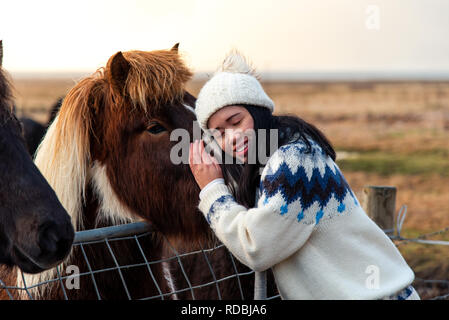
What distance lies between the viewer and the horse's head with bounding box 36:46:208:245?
2750mm

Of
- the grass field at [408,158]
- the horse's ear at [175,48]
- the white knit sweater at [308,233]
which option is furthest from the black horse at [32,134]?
the white knit sweater at [308,233]

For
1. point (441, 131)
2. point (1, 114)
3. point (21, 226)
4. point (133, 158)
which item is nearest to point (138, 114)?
point (133, 158)

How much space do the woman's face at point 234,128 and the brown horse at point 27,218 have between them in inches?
31.0

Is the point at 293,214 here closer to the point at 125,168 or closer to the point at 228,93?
the point at 228,93

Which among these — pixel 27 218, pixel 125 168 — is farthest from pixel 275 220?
pixel 125 168

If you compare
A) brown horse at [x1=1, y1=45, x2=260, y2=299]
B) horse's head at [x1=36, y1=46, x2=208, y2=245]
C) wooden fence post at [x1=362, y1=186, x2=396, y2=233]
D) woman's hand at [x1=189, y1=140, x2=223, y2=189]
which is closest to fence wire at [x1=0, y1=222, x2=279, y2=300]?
brown horse at [x1=1, y1=45, x2=260, y2=299]

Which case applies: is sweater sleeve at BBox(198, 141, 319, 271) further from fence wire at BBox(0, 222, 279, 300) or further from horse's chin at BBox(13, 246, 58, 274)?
horse's chin at BBox(13, 246, 58, 274)

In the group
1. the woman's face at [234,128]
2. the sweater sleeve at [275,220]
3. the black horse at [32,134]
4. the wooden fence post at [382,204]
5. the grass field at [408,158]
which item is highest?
the woman's face at [234,128]

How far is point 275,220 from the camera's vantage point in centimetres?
198

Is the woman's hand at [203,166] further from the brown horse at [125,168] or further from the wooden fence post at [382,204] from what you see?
the wooden fence post at [382,204]

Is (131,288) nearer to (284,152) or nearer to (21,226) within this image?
(21,226)

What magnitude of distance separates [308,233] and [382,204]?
6.68 ft

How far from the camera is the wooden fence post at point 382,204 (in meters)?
3.84
